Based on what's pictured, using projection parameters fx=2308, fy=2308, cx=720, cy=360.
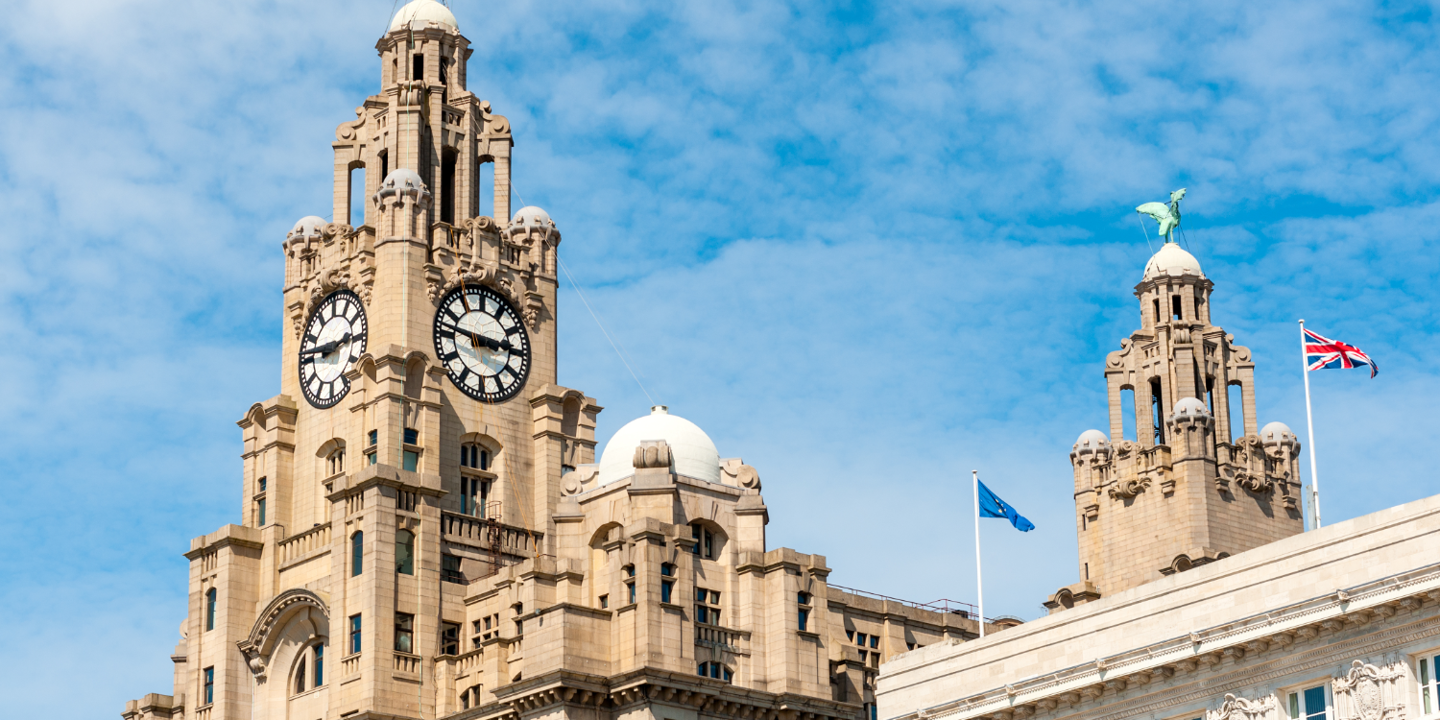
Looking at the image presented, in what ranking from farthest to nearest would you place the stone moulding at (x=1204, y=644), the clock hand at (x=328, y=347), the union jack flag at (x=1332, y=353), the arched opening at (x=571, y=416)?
1. the arched opening at (x=571, y=416)
2. the clock hand at (x=328, y=347)
3. the union jack flag at (x=1332, y=353)
4. the stone moulding at (x=1204, y=644)

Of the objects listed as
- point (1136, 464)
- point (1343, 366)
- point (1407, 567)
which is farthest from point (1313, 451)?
point (1136, 464)

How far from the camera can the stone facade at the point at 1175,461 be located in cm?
11444

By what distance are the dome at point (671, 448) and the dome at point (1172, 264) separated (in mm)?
29755

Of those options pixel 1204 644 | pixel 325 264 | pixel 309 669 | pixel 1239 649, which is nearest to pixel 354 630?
pixel 309 669

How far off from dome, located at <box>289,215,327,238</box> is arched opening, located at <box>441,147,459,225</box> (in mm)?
6163

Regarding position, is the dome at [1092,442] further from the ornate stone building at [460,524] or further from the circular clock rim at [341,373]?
the circular clock rim at [341,373]

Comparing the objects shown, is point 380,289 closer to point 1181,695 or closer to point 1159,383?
point 1159,383

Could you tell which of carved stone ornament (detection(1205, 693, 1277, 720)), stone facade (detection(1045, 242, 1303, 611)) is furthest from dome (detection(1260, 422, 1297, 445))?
carved stone ornament (detection(1205, 693, 1277, 720))

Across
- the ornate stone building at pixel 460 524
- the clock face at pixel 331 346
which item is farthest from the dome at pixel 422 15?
the clock face at pixel 331 346

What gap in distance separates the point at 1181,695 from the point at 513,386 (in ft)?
166

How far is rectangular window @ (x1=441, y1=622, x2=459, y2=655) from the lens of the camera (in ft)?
339

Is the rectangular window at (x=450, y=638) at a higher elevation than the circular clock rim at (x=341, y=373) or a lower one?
lower

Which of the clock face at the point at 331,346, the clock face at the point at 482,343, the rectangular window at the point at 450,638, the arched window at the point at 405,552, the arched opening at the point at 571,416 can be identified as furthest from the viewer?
the arched opening at the point at 571,416

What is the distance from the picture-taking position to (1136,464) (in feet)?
387
